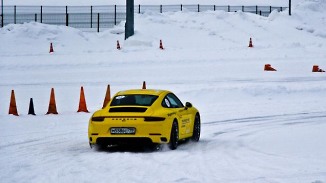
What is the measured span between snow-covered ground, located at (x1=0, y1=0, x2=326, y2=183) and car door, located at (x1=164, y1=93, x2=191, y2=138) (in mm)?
478

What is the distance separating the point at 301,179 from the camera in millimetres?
11008

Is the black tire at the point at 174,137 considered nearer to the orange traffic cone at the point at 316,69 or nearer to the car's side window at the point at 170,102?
the car's side window at the point at 170,102

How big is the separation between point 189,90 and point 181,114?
11.9m

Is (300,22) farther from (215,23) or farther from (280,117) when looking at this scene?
(280,117)

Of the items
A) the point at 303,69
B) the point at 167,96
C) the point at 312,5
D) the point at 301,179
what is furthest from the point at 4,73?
the point at 312,5

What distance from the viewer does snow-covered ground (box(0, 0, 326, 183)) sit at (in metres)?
12.4

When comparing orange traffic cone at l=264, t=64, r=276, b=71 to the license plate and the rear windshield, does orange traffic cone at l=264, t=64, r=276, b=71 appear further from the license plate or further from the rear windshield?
the license plate

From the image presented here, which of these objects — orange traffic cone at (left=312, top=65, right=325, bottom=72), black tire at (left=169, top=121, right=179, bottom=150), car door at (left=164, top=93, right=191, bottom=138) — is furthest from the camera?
orange traffic cone at (left=312, top=65, right=325, bottom=72)

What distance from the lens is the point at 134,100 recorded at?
52.3 ft

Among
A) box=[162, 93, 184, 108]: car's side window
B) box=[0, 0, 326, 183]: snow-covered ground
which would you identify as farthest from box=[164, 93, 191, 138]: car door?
box=[0, 0, 326, 183]: snow-covered ground

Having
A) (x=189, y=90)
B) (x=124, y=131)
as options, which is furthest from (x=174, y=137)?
(x=189, y=90)

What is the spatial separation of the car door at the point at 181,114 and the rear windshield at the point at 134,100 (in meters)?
0.38

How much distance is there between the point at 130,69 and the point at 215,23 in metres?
A: 18.8

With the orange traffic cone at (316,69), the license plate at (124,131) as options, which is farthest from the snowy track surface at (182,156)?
the orange traffic cone at (316,69)
